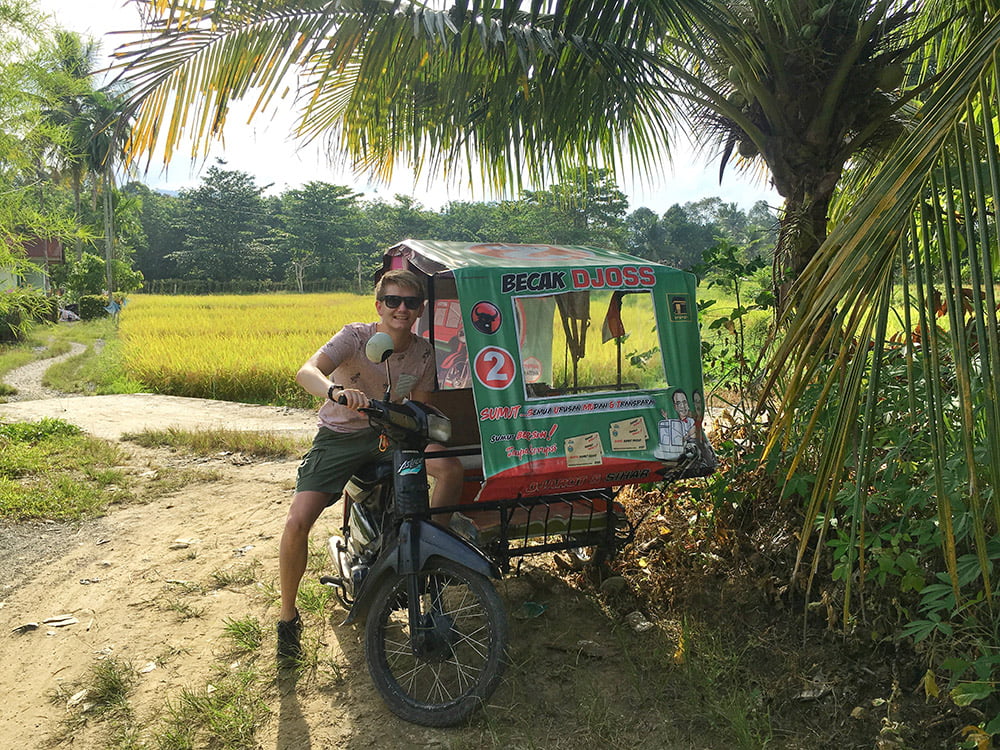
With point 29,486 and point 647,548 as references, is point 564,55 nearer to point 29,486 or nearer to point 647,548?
point 647,548

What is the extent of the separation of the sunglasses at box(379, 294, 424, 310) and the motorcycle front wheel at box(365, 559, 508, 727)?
103 cm

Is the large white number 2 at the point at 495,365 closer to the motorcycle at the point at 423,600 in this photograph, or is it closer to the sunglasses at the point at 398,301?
the motorcycle at the point at 423,600

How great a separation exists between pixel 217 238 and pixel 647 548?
65134 millimetres

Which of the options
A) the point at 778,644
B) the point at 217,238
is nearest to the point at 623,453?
the point at 778,644

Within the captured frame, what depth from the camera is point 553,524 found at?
335 cm

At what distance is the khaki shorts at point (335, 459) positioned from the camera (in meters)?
3.22

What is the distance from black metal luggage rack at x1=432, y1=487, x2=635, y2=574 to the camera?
3219 millimetres

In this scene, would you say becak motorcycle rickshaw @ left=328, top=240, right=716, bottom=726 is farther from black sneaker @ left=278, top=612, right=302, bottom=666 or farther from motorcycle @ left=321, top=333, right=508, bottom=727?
black sneaker @ left=278, top=612, right=302, bottom=666

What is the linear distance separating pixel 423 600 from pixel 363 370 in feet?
3.30

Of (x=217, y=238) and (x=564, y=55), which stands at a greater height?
(x=217, y=238)

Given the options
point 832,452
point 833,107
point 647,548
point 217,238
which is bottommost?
point 647,548

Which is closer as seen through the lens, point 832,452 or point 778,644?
point 832,452

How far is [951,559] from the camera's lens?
1537 millimetres

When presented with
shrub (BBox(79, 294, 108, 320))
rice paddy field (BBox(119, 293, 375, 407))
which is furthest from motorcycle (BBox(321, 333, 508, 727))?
shrub (BBox(79, 294, 108, 320))
